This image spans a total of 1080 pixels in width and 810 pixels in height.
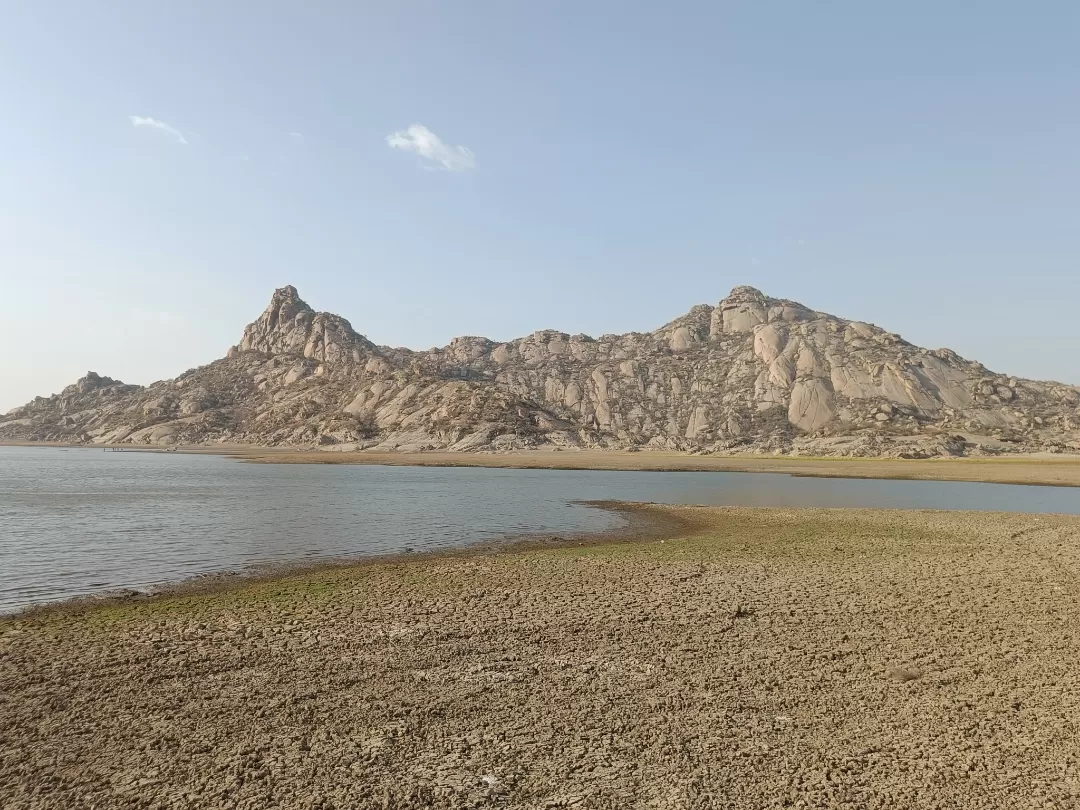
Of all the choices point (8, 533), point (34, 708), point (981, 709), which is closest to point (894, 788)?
point (981, 709)

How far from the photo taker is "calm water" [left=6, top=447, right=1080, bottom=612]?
87.0ft

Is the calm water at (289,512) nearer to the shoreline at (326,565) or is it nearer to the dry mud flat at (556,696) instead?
the shoreline at (326,565)

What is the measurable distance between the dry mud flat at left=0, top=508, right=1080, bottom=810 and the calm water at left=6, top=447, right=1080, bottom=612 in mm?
7934

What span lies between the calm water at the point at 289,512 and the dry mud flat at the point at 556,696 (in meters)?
7.93

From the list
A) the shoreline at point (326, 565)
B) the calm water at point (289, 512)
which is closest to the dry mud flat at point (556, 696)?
the shoreline at point (326, 565)

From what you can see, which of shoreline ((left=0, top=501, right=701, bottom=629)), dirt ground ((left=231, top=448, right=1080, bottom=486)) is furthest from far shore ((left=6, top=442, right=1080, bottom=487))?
shoreline ((left=0, top=501, right=701, bottom=629))

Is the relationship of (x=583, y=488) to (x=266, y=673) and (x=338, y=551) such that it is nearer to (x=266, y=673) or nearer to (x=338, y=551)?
(x=338, y=551)

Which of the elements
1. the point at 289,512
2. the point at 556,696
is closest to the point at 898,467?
the point at 289,512

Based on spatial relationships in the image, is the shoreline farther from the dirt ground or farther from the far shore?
the dirt ground

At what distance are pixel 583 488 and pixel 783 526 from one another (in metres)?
39.6

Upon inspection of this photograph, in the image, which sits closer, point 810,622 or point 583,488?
point 810,622

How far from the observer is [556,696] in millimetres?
11578

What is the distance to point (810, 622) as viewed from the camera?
1647 centimetres

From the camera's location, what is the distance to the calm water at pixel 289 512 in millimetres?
A: 26531
